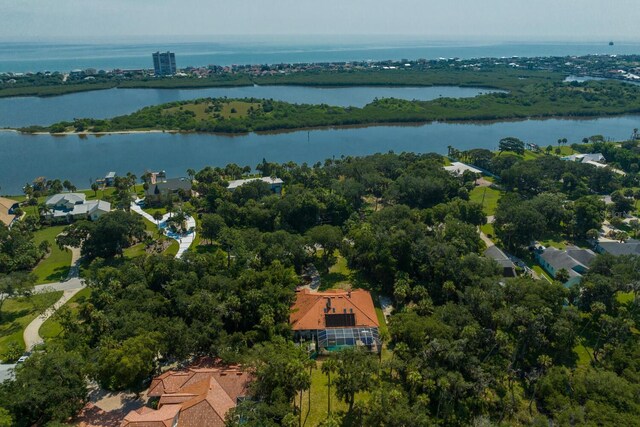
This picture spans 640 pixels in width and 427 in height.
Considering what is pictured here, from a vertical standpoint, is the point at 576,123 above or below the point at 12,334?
above

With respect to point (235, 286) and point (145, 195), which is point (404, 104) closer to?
point (145, 195)

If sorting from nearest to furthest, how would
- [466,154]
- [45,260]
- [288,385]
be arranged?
[288,385], [45,260], [466,154]

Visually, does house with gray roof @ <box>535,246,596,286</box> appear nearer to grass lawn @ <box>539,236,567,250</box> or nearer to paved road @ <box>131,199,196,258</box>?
grass lawn @ <box>539,236,567,250</box>

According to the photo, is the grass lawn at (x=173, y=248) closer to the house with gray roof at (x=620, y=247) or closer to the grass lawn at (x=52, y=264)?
the grass lawn at (x=52, y=264)

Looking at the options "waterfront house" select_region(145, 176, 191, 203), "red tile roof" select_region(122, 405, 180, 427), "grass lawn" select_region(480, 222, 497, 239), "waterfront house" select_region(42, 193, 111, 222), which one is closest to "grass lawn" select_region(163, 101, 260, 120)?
"waterfront house" select_region(145, 176, 191, 203)

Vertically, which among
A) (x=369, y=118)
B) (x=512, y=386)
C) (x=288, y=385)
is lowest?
(x=512, y=386)

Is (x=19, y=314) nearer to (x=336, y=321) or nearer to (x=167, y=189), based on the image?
(x=336, y=321)

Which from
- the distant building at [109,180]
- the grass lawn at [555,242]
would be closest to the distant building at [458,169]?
the grass lawn at [555,242]

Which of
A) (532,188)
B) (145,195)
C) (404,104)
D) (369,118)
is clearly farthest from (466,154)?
(145,195)
